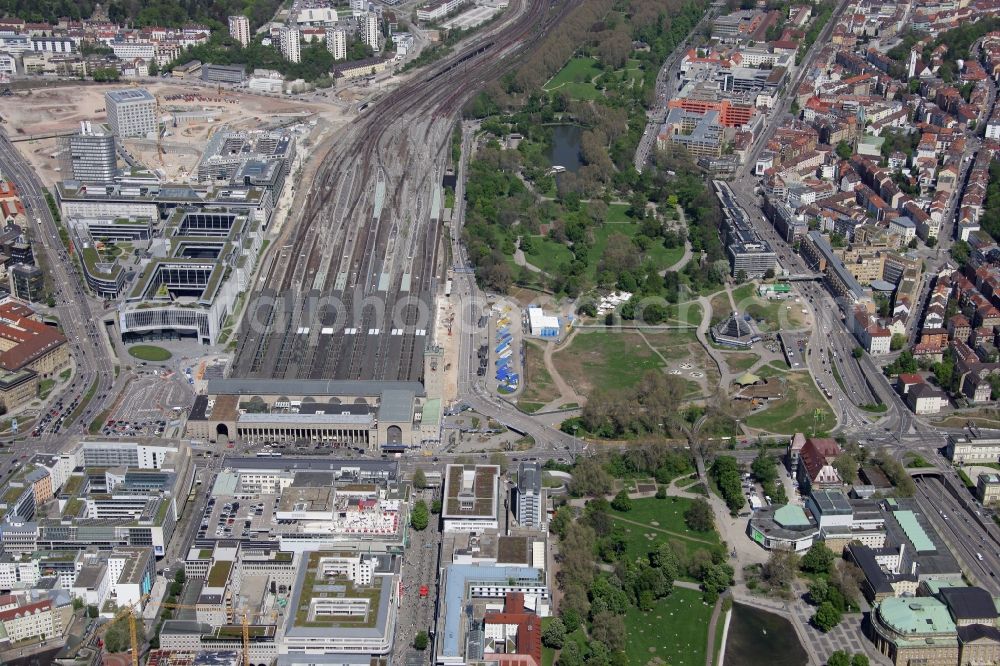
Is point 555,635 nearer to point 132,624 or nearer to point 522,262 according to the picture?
point 132,624

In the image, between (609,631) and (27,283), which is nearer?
(609,631)

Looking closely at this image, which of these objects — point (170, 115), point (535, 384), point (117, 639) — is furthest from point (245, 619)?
point (170, 115)

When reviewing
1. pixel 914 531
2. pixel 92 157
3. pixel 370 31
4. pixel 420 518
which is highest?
pixel 370 31

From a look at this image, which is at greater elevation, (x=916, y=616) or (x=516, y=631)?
(x=916, y=616)

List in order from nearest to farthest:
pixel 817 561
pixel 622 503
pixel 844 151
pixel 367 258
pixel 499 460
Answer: pixel 817 561, pixel 622 503, pixel 499 460, pixel 367 258, pixel 844 151

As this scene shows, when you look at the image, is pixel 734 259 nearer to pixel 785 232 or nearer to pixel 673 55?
pixel 785 232

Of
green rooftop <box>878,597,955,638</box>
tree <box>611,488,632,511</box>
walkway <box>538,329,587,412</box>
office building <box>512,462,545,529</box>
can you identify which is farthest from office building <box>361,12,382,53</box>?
green rooftop <box>878,597,955,638</box>

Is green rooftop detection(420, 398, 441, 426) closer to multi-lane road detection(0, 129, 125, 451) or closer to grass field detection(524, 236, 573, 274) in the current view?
multi-lane road detection(0, 129, 125, 451)
